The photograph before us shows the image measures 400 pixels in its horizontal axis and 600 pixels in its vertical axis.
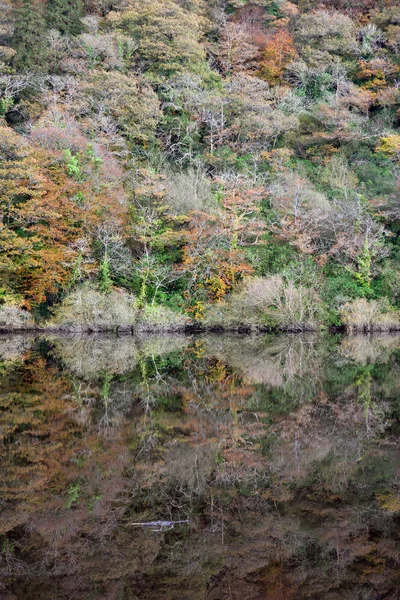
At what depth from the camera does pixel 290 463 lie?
342 inches

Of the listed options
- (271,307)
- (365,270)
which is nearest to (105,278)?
(271,307)

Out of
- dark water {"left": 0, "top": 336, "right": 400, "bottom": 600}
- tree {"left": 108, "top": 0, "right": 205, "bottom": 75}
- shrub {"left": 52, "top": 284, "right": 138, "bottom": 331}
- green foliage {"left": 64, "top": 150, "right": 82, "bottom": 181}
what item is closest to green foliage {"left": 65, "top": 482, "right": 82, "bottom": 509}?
dark water {"left": 0, "top": 336, "right": 400, "bottom": 600}

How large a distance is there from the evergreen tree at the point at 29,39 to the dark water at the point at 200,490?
3496 cm

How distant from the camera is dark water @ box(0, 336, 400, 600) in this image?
5.70 meters

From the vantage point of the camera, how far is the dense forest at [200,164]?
3209cm

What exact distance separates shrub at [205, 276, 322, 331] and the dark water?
1464 centimetres

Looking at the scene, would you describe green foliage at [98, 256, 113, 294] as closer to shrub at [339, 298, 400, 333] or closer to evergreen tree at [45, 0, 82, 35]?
shrub at [339, 298, 400, 333]

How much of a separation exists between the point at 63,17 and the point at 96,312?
1168 inches

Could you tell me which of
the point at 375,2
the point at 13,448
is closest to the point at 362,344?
the point at 13,448

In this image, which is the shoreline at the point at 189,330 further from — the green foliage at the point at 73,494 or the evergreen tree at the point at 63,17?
the evergreen tree at the point at 63,17

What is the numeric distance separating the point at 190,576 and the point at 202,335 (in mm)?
25587

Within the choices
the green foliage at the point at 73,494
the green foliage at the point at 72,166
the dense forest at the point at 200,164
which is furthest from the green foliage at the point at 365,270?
the green foliage at the point at 73,494

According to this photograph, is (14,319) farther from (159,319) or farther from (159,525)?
(159,525)

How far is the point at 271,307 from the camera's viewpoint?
30.8 metres
